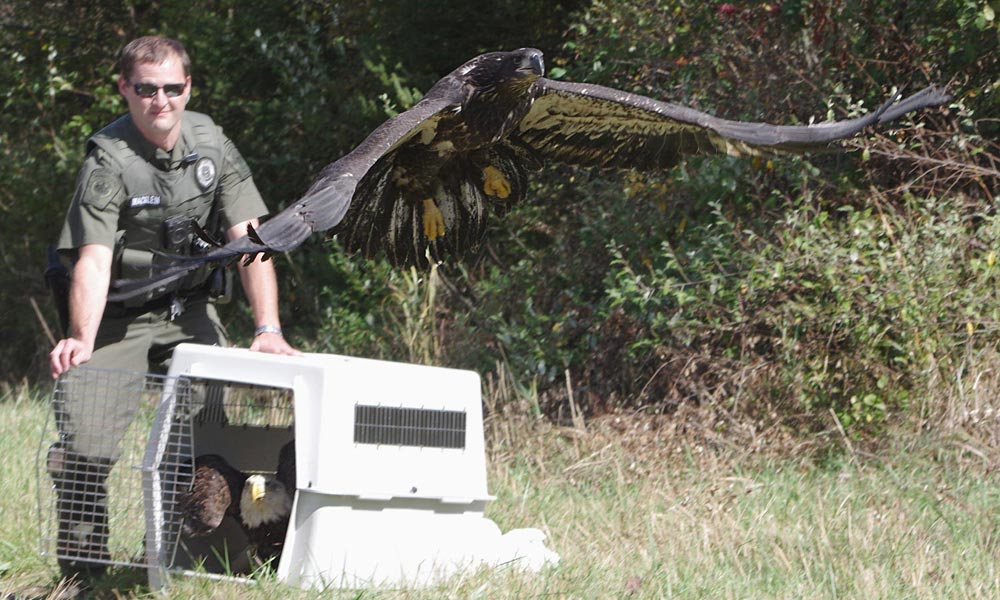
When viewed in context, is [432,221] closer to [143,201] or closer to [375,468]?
[143,201]

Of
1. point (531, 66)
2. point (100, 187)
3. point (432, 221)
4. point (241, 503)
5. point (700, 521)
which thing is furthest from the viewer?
point (432, 221)

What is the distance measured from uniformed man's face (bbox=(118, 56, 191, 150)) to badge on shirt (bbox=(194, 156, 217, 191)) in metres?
0.14

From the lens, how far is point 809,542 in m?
3.97

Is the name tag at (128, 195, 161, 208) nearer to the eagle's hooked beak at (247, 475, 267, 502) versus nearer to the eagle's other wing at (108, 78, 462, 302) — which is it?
the eagle's other wing at (108, 78, 462, 302)

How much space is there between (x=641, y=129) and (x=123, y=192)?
2320mm

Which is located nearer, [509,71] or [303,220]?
[303,220]

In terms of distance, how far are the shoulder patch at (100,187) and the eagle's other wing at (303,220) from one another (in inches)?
11.3

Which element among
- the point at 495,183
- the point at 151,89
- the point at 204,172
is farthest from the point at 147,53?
the point at 495,183

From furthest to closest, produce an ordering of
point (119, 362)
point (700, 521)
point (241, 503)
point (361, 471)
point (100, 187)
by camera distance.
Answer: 1. point (700, 521)
2. point (119, 362)
3. point (241, 503)
4. point (100, 187)
5. point (361, 471)

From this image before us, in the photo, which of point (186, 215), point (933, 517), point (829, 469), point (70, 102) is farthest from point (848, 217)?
point (70, 102)

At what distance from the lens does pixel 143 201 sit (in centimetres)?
385

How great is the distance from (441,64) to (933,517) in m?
5.06

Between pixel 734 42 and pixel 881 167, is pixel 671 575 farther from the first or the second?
pixel 734 42

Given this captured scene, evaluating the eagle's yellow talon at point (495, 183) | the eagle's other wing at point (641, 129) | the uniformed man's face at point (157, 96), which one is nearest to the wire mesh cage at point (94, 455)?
the uniformed man's face at point (157, 96)
